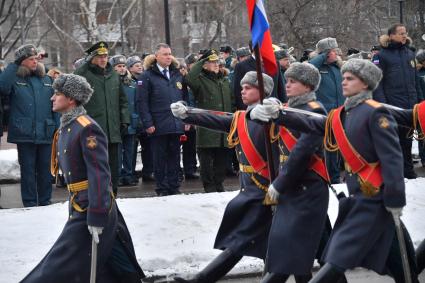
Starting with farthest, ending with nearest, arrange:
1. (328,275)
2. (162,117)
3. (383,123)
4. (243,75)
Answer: (162,117) < (243,75) < (383,123) < (328,275)

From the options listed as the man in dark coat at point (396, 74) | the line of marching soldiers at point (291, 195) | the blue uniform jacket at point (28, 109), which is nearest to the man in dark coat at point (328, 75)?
the man in dark coat at point (396, 74)

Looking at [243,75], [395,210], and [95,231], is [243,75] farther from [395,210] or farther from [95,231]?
[395,210]

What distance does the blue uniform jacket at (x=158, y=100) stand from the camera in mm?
12242

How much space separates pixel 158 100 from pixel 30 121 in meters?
1.83

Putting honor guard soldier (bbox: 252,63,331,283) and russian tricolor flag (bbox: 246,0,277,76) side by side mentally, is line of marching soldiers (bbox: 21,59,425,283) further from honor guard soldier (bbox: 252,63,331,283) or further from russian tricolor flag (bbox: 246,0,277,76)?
russian tricolor flag (bbox: 246,0,277,76)

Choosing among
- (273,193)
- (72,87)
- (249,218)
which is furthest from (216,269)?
(72,87)

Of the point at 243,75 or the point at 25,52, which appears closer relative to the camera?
the point at 25,52

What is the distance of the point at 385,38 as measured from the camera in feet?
43.4

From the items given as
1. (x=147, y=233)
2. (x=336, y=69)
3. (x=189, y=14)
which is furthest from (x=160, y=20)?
(x=147, y=233)

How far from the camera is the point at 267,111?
274 inches

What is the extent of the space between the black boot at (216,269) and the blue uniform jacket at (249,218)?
0.06 metres

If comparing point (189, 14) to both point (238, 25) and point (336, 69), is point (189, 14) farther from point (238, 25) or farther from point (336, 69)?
point (336, 69)

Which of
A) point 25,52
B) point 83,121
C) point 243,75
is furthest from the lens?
point 243,75

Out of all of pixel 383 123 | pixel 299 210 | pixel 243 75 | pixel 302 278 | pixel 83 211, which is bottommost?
pixel 302 278
